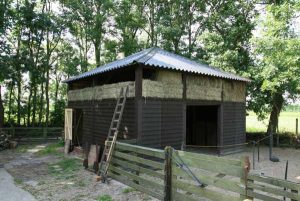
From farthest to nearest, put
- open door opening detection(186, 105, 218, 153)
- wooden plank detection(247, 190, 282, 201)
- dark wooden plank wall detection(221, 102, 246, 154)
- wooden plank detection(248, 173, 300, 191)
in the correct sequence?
1. open door opening detection(186, 105, 218, 153)
2. dark wooden plank wall detection(221, 102, 246, 154)
3. wooden plank detection(247, 190, 282, 201)
4. wooden plank detection(248, 173, 300, 191)

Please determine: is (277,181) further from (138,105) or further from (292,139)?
(292,139)

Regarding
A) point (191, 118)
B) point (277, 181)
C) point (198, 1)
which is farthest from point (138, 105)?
point (198, 1)

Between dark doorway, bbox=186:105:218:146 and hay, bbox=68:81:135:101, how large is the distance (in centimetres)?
671

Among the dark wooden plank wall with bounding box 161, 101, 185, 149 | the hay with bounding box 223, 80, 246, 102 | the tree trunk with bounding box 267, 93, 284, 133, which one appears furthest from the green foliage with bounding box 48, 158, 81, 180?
the tree trunk with bounding box 267, 93, 284, 133

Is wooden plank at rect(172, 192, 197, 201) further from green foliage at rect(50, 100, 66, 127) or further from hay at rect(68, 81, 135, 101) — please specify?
green foliage at rect(50, 100, 66, 127)

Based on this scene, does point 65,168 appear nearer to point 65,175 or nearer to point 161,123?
point 65,175

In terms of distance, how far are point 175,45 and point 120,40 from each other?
6780 mm

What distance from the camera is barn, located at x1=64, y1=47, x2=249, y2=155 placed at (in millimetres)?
11008

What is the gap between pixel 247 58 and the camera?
20.0 metres

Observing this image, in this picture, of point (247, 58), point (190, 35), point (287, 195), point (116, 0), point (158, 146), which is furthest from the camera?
point (116, 0)

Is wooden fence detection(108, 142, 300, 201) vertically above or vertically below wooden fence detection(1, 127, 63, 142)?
above

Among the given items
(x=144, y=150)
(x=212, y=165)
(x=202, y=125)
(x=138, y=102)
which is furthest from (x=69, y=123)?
(x=212, y=165)

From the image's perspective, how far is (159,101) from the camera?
1155 cm

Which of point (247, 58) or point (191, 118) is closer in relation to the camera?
point (191, 118)
